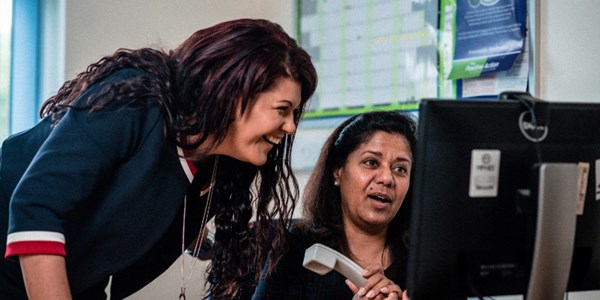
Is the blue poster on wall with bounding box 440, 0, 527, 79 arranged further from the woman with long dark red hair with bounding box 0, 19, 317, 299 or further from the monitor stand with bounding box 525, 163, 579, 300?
the monitor stand with bounding box 525, 163, 579, 300

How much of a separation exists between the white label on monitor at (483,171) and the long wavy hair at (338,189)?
2.65 feet

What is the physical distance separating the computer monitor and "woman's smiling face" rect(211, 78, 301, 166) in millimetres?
336

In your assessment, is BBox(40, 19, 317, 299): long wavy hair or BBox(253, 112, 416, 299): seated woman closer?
BBox(40, 19, 317, 299): long wavy hair

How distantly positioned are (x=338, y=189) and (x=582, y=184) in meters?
0.90

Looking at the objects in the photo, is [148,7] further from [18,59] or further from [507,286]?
[507,286]

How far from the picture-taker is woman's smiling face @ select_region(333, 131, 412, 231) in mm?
1797

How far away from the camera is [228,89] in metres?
1.23

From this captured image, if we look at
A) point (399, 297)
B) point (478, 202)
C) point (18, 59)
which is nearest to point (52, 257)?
point (478, 202)

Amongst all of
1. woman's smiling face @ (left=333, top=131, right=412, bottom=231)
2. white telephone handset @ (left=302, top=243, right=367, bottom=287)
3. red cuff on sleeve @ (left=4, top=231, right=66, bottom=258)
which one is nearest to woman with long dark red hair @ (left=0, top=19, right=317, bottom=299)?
red cuff on sleeve @ (left=4, top=231, right=66, bottom=258)

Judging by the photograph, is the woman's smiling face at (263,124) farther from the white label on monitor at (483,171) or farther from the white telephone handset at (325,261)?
the white label on monitor at (483,171)

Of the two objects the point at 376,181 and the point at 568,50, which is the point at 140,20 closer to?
the point at 376,181

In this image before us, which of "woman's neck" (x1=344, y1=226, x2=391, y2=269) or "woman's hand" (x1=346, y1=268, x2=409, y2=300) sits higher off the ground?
"woman's neck" (x1=344, y1=226, x2=391, y2=269)

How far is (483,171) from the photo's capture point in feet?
3.35

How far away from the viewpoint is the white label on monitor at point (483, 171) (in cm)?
102
